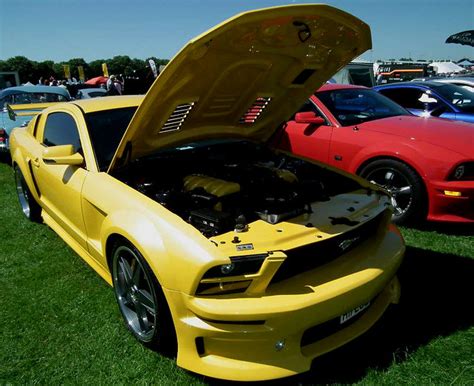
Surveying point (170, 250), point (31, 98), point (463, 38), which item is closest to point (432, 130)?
point (170, 250)

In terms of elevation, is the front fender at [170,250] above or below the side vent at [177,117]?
below

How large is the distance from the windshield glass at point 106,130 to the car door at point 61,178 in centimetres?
14

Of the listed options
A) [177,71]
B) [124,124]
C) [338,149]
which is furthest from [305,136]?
[177,71]

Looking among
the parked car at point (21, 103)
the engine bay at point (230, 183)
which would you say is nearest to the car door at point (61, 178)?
the engine bay at point (230, 183)

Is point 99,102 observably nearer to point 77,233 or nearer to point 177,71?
point 77,233

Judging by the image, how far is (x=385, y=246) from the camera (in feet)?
8.47

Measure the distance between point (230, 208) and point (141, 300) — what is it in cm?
77

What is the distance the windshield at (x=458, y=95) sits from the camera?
6.64 meters

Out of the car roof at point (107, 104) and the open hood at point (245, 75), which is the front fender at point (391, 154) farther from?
the car roof at point (107, 104)

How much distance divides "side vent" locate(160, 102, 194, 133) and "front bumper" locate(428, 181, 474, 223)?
2.39m

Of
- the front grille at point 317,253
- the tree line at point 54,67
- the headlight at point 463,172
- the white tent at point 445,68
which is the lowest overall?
the white tent at point 445,68

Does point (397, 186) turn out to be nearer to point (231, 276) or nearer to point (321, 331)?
point (321, 331)

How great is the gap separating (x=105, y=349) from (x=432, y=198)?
3114 millimetres

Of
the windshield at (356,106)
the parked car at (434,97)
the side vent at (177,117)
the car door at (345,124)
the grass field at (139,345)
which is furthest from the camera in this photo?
the parked car at (434,97)
